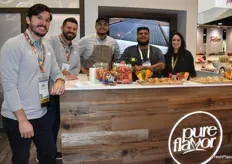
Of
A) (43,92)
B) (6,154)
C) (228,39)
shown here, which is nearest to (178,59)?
(43,92)

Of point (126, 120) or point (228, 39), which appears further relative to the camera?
point (228, 39)

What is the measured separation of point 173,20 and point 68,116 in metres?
3.76

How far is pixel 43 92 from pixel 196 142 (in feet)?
4.80

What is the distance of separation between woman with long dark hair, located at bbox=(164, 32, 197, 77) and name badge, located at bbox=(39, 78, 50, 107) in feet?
5.90

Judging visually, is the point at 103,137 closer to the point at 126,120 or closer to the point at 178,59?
the point at 126,120

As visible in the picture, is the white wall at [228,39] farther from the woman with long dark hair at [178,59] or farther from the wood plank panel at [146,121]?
the wood plank panel at [146,121]

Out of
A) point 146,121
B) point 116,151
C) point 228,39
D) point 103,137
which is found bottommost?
point 116,151

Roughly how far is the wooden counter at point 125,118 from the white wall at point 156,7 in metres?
2.17

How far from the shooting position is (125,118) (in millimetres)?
2059

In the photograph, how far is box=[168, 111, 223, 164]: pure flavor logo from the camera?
2205 millimetres

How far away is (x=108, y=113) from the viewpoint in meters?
2.02

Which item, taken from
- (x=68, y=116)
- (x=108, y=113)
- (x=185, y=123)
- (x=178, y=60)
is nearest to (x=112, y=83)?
(x=108, y=113)

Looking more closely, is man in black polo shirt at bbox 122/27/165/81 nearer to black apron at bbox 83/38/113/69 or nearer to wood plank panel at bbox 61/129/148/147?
black apron at bbox 83/38/113/69

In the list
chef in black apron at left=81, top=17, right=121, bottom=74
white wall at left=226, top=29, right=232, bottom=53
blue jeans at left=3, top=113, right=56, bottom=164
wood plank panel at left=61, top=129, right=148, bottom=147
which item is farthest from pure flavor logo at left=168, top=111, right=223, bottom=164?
white wall at left=226, top=29, right=232, bottom=53
